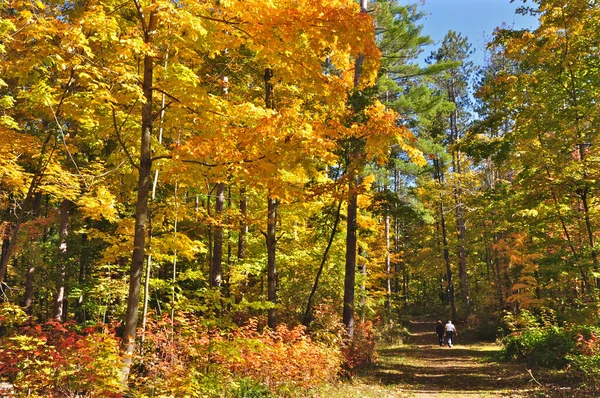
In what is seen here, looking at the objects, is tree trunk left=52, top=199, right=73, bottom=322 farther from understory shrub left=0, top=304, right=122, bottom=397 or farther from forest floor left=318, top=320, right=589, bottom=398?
forest floor left=318, top=320, right=589, bottom=398

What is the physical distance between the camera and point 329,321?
41.3 feet

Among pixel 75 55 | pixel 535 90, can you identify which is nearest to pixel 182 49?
pixel 75 55

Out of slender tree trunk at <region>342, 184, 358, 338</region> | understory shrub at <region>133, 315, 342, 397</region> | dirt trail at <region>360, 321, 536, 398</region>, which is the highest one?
slender tree trunk at <region>342, 184, 358, 338</region>

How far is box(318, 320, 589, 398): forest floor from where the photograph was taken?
9531mm

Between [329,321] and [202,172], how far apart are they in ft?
27.2

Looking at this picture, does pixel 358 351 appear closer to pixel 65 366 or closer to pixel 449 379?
pixel 449 379

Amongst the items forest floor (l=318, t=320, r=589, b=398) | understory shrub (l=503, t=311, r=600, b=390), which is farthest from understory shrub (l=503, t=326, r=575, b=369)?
forest floor (l=318, t=320, r=589, b=398)

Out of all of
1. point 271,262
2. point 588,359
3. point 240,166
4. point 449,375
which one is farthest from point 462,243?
point 240,166

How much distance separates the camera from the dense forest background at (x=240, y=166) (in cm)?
532

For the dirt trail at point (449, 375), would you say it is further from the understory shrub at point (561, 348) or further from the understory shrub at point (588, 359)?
the understory shrub at point (588, 359)

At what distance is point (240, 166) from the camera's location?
17.4 ft

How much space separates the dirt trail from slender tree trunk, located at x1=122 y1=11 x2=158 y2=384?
6.55 meters

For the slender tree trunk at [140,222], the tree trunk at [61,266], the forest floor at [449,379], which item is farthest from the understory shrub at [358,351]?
the tree trunk at [61,266]

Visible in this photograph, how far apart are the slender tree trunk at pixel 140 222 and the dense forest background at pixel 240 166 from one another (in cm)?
3
